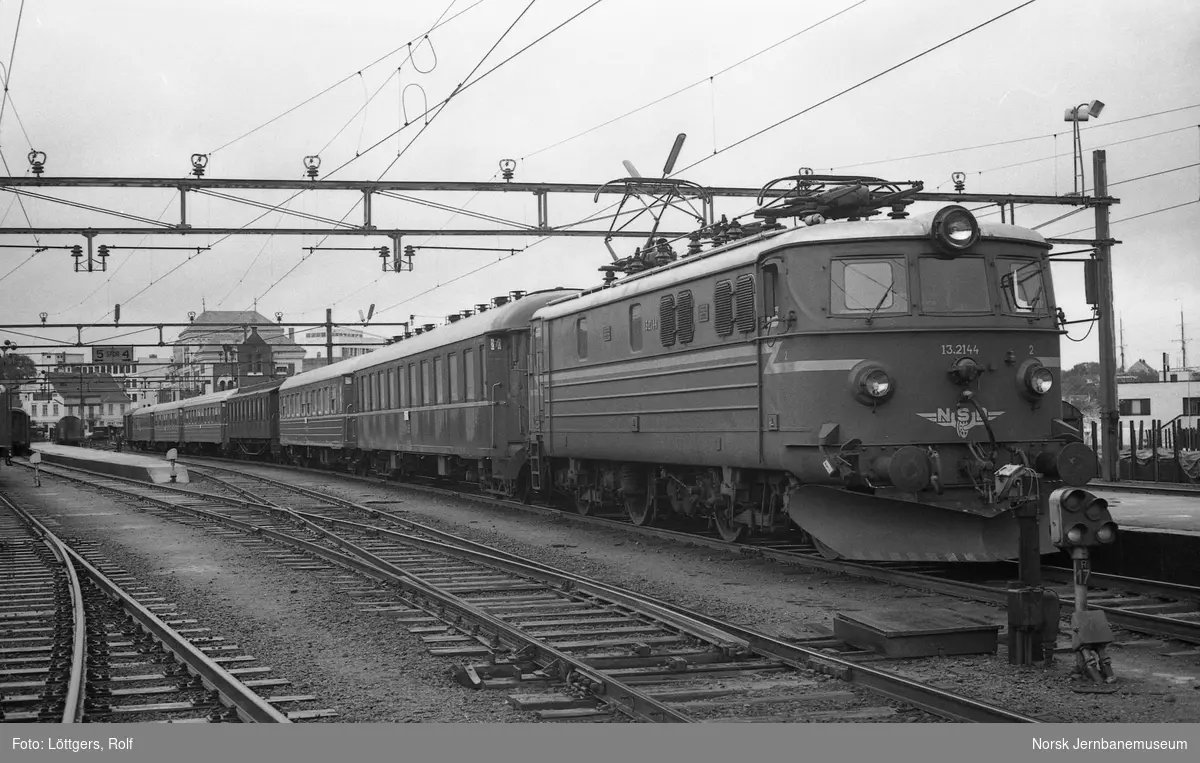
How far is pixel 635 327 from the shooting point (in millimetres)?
15570

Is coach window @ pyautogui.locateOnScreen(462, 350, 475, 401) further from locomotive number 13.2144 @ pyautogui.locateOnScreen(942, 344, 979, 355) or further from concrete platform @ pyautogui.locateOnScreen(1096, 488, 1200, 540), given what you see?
locomotive number 13.2144 @ pyautogui.locateOnScreen(942, 344, 979, 355)

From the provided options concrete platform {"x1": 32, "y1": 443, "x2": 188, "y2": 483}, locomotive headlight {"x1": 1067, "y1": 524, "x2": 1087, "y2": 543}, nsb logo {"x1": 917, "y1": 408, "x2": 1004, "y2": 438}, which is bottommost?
concrete platform {"x1": 32, "y1": 443, "x2": 188, "y2": 483}

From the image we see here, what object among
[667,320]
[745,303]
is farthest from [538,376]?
[745,303]

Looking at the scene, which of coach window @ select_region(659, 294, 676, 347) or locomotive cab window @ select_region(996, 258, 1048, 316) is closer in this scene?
locomotive cab window @ select_region(996, 258, 1048, 316)

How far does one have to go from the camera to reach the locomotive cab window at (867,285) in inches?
453

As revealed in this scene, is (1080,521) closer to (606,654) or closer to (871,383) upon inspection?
(606,654)

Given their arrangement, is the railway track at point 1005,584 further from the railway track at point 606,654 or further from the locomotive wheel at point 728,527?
the railway track at point 606,654

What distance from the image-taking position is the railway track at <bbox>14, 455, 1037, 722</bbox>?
6879 mm

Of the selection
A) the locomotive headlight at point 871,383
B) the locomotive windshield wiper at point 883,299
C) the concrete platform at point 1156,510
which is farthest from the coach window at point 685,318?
the concrete platform at point 1156,510

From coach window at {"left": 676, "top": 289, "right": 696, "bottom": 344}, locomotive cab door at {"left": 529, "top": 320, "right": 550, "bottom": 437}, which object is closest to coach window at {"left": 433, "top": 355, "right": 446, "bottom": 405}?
locomotive cab door at {"left": 529, "top": 320, "right": 550, "bottom": 437}

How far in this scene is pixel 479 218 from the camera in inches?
947

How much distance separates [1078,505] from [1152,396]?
3956 centimetres

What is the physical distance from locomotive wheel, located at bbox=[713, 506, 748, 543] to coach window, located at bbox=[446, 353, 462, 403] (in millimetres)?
9838
